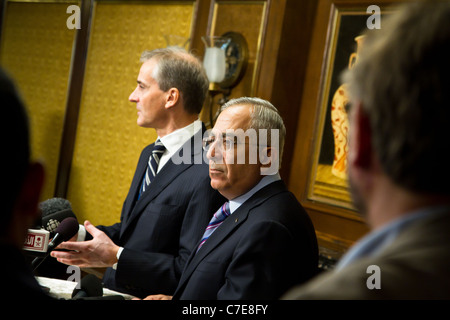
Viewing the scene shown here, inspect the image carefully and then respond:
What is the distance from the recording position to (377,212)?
0.66 meters

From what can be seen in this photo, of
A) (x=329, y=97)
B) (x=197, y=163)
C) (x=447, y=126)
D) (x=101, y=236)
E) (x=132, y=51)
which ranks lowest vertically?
(x=101, y=236)

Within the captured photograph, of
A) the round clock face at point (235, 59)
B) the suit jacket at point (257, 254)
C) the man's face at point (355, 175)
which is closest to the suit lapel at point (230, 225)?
the suit jacket at point (257, 254)

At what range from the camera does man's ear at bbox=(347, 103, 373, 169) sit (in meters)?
0.67

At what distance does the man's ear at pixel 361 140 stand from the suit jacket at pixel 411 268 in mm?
98

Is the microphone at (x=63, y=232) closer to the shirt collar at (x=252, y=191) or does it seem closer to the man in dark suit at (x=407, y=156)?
the shirt collar at (x=252, y=191)

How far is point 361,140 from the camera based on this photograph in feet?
2.21

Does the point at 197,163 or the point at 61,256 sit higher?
the point at 197,163

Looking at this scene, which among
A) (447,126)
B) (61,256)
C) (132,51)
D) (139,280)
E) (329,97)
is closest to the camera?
(447,126)

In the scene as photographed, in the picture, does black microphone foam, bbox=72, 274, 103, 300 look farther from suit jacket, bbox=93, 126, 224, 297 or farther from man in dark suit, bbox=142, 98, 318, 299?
suit jacket, bbox=93, 126, 224, 297

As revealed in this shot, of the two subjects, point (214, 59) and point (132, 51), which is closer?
point (214, 59)

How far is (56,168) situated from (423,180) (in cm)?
487

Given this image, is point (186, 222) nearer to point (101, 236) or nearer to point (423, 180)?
point (101, 236)

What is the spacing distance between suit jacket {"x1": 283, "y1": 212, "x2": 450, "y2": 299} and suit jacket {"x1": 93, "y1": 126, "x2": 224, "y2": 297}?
1.56 metres

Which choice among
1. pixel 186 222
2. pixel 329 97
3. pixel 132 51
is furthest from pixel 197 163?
pixel 132 51
